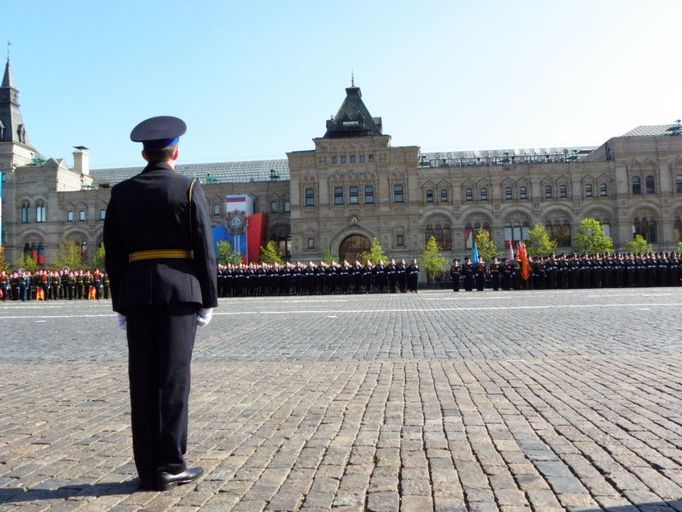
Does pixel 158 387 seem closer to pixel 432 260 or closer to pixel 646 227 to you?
pixel 432 260

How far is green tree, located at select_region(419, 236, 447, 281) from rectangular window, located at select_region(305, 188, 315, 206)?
1316 centimetres

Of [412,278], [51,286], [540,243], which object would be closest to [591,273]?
[412,278]

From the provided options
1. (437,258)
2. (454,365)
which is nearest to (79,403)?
(454,365)

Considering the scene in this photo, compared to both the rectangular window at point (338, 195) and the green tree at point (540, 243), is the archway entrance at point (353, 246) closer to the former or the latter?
the rectangular window at point (338, 195)

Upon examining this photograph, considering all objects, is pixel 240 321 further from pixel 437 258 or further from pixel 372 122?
pixel 372 122

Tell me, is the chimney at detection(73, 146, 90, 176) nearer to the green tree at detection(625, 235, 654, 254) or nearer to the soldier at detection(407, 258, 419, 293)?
the soldier at detection(407, 258, 419, 293)

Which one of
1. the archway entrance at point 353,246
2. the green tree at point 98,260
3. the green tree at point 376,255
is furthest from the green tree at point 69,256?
the green tree at point 376,255

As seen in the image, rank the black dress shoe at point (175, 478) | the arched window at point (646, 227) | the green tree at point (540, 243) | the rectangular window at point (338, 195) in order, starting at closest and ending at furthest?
1. the black dress shoe at point (175, 478)
2. the green tree at point (540, 243)
3. the arched window at point (646, 227)
4. the rectangular window at point (338, 195)

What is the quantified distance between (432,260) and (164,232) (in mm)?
55263

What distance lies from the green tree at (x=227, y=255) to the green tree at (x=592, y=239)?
32.6 metres

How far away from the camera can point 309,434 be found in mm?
4539

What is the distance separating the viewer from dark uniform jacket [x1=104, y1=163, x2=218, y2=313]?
3.68m

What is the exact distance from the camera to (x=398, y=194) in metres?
64.1

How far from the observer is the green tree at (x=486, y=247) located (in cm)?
5806
